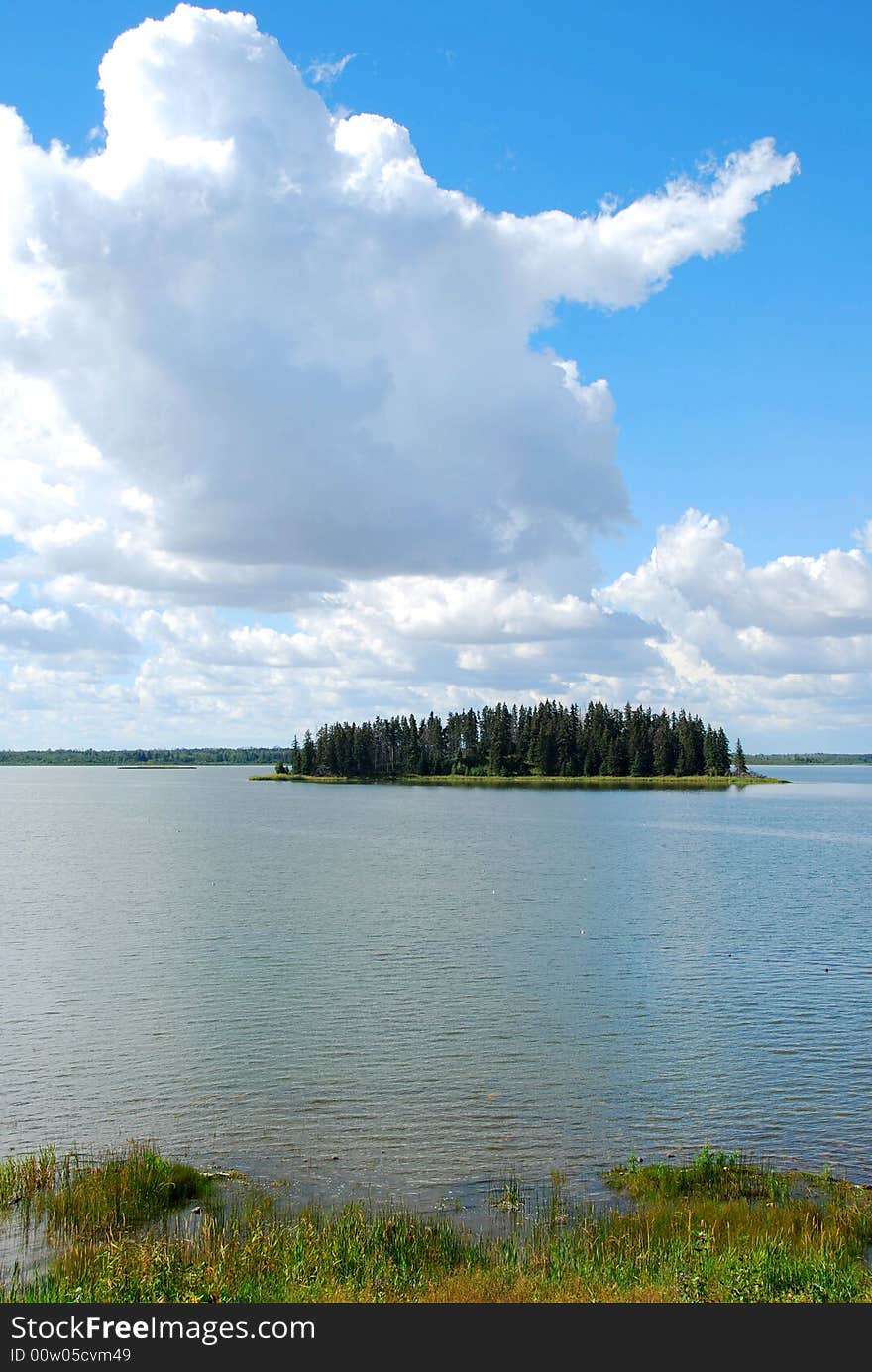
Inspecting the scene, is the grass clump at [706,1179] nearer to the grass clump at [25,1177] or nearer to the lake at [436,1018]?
the lake at [436,1018]

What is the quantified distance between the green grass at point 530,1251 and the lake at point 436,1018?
1737 millimetres

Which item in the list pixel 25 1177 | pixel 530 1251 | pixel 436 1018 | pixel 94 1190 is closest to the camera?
pixel 530 1251

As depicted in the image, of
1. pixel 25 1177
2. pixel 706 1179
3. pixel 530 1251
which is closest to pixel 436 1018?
pixel 706 1179

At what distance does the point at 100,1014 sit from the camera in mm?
35312

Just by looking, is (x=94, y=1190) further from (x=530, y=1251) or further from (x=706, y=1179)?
(x=706, y=1179)

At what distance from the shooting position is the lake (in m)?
24.2

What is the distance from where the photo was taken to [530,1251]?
17266 mm

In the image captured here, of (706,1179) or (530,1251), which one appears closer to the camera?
(530,1251)

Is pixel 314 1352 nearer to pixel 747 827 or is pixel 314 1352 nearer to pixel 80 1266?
pixel 80 1266

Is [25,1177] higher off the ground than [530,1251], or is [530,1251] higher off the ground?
[530,1251]

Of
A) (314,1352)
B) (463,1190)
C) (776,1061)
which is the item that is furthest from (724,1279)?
(776,1061)

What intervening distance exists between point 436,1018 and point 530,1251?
57.9 ft

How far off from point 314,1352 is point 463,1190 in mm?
9469

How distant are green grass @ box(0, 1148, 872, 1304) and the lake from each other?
1.74 m
